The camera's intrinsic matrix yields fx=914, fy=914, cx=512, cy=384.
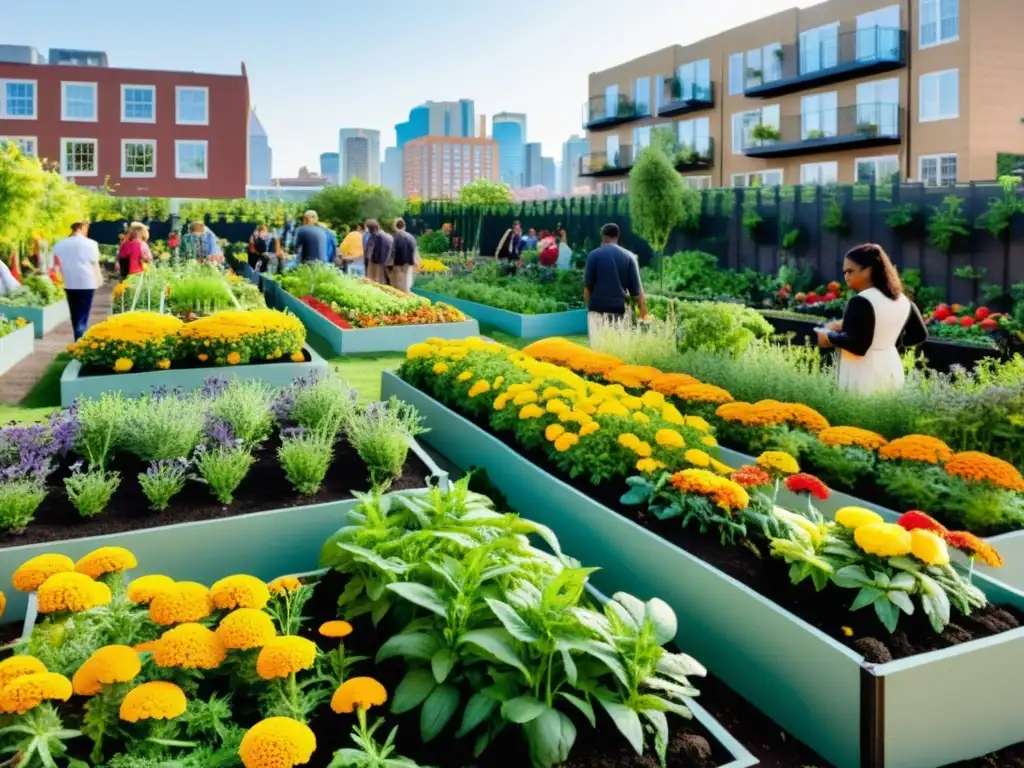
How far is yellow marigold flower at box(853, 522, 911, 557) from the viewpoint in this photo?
3809 mm

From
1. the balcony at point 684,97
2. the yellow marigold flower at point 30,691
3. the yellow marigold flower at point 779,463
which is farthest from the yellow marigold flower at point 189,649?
the balcony at point 684,97

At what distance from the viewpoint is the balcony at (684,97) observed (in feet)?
136

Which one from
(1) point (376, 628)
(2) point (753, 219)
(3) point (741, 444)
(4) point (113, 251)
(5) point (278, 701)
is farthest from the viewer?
(4) point (113, 251)

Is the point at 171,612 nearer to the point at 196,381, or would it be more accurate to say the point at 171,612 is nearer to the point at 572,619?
the point at 572,619

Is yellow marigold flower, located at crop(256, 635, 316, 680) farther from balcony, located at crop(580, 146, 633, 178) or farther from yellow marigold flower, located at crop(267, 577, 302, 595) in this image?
balcony, located at crop(580, 146, 633, 178)

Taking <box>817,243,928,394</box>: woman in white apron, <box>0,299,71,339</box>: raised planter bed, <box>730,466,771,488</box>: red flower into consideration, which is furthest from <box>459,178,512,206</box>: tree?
<box>730,466,771,488</box>: red flower

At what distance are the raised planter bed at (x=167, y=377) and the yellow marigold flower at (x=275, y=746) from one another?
274 inches

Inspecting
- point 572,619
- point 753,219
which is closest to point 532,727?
point 572,619

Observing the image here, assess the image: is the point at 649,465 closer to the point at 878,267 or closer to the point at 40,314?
the point at 878,267

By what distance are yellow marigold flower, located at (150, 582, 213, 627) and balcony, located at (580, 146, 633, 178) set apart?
44.4m

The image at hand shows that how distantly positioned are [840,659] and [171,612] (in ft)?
8.15

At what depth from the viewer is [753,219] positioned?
19891mm

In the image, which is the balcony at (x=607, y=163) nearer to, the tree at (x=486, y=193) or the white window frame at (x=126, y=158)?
the tree at (x=486, y=193)

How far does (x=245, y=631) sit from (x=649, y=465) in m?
2.76
